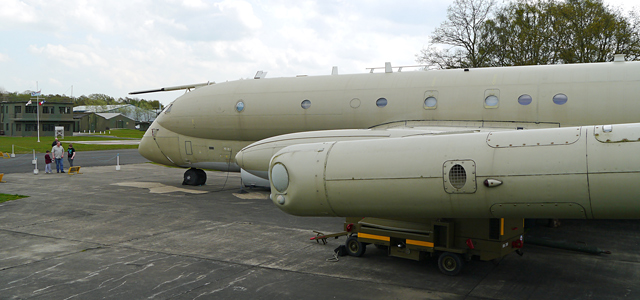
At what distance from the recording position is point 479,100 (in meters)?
11.9

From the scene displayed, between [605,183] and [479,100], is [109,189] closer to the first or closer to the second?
[479,100]

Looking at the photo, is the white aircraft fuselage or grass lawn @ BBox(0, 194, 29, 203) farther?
grass lawn @ BBox(0, 194, 29, 203)

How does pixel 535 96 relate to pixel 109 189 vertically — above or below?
above

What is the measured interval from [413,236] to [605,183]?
3.33m

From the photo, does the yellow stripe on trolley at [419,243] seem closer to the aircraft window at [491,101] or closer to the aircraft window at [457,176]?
the aircraft window at [457,176]

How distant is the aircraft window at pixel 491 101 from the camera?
11781mm

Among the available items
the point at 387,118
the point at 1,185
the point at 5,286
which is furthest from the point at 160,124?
the point at 5,286

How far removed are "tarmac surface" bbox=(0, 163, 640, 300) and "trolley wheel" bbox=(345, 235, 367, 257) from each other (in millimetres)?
134

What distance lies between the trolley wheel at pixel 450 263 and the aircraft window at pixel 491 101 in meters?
5.64

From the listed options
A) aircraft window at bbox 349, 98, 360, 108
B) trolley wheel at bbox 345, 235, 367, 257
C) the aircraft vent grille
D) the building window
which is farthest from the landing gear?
the aircraft vent grille

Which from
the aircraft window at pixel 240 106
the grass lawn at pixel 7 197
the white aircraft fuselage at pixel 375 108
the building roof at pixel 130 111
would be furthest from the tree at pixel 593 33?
the building roof at pixel 130 111

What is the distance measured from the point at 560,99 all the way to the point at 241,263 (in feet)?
27.6

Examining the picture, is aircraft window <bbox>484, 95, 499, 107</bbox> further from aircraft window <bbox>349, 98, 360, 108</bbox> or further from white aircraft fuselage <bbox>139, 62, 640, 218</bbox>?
aircraft window <bbox>349, 98, 360, 108</bbox>

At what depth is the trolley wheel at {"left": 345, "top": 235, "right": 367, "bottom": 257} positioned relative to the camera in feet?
28.1
